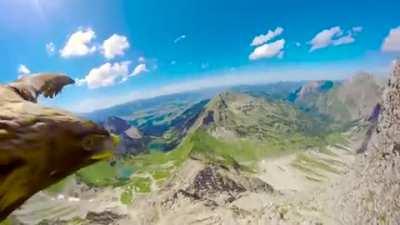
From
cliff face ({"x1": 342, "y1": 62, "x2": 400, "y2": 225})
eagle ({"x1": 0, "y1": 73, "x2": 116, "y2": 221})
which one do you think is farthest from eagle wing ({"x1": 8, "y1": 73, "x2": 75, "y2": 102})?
cliff face ({"x1": 342, "y1": 62, "x2": 400, "y2": 225})

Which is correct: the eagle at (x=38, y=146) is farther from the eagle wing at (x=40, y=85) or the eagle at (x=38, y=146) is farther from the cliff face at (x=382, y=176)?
the cliff face at (x=382, y=176)

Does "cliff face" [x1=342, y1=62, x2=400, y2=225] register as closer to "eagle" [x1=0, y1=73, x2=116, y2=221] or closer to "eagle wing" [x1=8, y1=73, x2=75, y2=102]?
"eagle wing" [x1=8, y1=73, x2=75, y2=102]

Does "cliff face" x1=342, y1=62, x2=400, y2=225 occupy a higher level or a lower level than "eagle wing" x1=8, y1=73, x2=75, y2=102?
lower

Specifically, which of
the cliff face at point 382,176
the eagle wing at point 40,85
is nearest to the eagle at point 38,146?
the eagle wing at point 40,85

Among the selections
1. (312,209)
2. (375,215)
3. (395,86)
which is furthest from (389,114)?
(312,209)

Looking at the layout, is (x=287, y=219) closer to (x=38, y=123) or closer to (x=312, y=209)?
(x=312, y=209)
